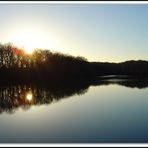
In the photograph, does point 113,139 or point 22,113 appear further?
point 22,113

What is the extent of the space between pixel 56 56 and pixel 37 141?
47776 mm

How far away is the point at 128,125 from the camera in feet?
32.1

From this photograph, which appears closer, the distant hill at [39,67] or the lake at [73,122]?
the lake at [73,122]

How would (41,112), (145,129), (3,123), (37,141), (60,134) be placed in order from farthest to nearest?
(41,112) → (3,123) → (145,129) → (60,134) → (37,141)

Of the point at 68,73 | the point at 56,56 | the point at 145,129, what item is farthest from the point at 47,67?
the point at 145,129

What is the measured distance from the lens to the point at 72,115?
1137 cm

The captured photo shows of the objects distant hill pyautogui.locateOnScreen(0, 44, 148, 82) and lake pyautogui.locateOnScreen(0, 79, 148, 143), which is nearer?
lake pyautogui.locateOnScreen(0, 79, 148, 143)

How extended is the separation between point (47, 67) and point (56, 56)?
804cm

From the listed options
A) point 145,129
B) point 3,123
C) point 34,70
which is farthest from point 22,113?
point 34,70

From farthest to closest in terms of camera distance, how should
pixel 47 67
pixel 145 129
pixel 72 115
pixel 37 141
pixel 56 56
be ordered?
pixel 56 56 → pixel 47 67 → pixel 72 115 → pixel 145 129 → pixel 37 141

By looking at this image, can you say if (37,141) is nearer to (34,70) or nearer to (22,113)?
(22,113)

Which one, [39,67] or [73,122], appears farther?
[39,67]

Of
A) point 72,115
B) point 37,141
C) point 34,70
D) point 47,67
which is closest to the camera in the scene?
point 37,141

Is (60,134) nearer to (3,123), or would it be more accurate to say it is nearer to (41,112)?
(3,123)
